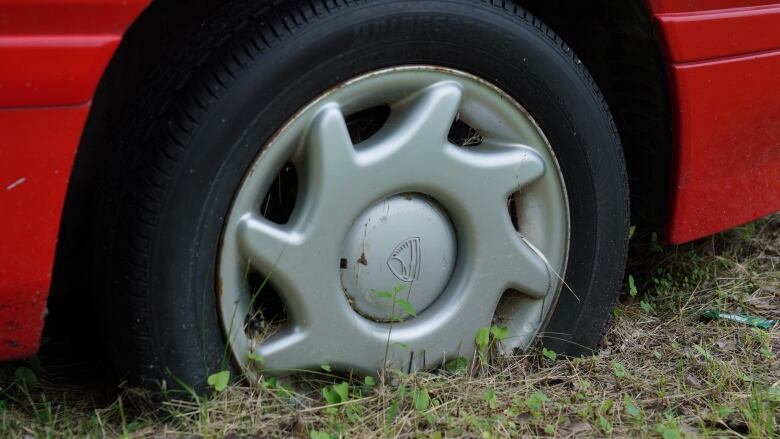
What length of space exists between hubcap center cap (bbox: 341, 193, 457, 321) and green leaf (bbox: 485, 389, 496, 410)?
8.6 inches

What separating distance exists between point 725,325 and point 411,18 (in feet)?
4.01

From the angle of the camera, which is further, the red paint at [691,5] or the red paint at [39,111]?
the red paint at [691,5]

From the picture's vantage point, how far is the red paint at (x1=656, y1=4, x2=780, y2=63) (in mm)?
1953

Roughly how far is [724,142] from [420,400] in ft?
2.97

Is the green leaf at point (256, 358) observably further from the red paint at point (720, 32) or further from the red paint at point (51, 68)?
the red paint at point (720, 32)

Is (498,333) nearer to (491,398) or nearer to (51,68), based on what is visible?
(491,398)

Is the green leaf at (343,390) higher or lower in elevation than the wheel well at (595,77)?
lower

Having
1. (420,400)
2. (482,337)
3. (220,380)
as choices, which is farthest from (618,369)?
(220,380)

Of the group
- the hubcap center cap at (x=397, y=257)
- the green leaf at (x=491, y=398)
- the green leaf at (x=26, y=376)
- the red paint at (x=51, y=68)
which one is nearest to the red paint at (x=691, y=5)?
the hubcap center cap at (x=397, y=257)

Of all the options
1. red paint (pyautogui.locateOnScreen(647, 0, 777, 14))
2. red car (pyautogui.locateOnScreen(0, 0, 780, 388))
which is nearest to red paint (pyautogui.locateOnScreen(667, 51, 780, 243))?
red car (pyautogui.locateOnScreen(0, 0, 780, 388))

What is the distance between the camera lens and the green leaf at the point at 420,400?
1847 millimetres

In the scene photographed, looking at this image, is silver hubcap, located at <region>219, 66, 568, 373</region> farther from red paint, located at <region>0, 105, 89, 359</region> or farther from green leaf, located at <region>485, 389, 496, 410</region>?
red paint, located at <region>0, 105, 89, 359</region>

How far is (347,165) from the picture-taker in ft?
5.70

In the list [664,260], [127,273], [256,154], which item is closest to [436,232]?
[256,154]
